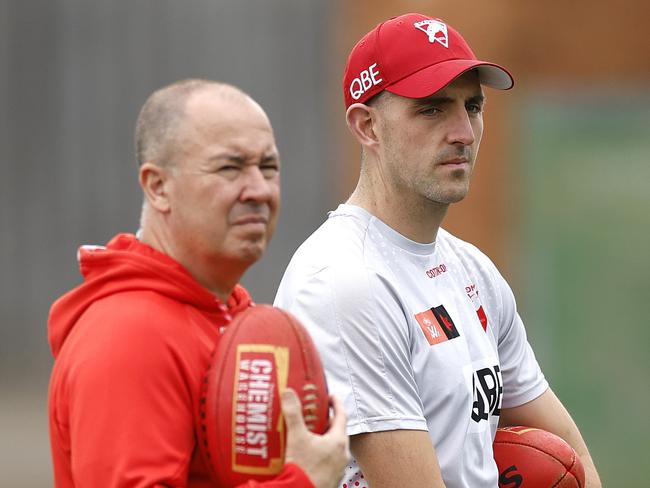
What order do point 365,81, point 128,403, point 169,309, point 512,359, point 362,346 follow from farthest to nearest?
point 512,359 → point 365,81 → point 362,346 → point 169,309 → point 128,403

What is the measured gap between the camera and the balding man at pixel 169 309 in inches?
92.6

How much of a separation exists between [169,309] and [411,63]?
46.9 inches

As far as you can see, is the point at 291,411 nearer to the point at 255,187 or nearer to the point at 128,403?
the point at 128,403

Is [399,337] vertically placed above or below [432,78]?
below

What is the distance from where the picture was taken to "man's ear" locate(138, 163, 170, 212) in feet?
8.45

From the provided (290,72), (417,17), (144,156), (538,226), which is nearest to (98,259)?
(144,156)

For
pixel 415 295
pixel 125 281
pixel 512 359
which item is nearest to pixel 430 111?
pixel 415 295

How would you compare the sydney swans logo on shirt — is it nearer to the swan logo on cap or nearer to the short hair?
the swan logo on cap

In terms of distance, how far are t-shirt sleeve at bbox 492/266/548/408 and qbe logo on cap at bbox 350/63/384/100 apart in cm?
67

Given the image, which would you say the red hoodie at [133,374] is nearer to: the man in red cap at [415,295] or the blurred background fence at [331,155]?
the man in red cap at [415,295]

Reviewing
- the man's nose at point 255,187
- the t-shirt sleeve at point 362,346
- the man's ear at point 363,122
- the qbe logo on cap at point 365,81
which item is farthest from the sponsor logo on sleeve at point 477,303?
the man's nose at point 255,187

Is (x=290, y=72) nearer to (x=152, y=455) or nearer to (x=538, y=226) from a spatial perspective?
(x=538, y=226)

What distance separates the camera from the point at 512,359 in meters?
3.70

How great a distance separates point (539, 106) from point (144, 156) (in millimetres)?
7221
